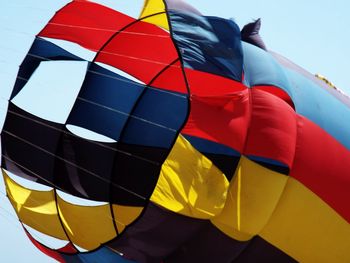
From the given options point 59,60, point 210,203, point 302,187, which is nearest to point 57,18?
point 59,60

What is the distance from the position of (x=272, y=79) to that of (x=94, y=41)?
2.12 meters

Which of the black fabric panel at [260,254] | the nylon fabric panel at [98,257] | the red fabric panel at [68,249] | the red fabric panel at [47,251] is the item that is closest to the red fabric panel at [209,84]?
the black fabric panel at [260,254]

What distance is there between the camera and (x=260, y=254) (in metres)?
8.26

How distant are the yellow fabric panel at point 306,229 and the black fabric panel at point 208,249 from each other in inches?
14.8

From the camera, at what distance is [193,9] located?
8.48 metres

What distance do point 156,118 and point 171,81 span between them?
60 centimetres

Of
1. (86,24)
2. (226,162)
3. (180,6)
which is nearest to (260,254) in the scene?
(226,162)

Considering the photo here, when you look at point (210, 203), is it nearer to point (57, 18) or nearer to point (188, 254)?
point (188, 254)

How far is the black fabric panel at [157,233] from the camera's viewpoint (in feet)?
25.4

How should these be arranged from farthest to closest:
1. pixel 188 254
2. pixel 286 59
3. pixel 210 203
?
pixel 286 59 → pixel 188 254 → pixel 210 203

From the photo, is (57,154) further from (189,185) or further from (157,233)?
(189,185)

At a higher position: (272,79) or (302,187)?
(272,79)

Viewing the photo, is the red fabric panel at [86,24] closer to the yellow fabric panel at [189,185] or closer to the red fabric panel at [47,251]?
the yellow fabric panel at [189,185]

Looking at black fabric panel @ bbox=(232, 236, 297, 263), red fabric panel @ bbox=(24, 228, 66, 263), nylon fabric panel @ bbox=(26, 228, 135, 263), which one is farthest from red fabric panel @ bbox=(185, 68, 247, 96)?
red fabric panel @ bbox=(24, 228, 66, 263)
